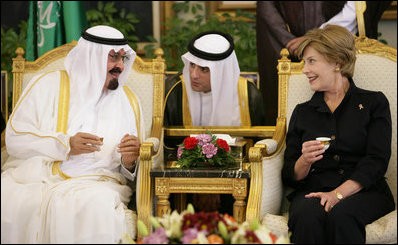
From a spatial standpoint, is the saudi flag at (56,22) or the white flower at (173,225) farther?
the saudi flag at (56,22)

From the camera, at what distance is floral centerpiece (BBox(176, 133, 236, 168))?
11.3ft

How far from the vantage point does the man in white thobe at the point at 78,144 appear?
9.98ft

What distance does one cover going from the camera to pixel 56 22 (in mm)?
4344

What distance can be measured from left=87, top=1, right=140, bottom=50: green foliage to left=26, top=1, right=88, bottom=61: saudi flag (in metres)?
1.53

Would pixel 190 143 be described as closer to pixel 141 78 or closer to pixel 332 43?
pixel 141 78

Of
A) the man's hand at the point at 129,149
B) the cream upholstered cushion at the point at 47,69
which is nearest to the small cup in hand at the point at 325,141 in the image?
the man's hand at the point at 129,149

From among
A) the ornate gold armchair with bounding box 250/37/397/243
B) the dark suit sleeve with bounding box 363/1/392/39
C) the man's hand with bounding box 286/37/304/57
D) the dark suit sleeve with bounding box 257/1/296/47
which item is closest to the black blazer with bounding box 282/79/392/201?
the ornate gold armchair with bounding box 250/37/397/243

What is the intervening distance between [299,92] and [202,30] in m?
2.14

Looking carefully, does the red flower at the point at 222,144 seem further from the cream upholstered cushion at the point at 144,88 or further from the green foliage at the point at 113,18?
the green foliage at the point at 113,18

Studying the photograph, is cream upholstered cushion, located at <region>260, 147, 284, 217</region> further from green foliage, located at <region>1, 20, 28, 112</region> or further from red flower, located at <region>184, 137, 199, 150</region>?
green foliage, located at <region>1, 20, 28, 112</region>

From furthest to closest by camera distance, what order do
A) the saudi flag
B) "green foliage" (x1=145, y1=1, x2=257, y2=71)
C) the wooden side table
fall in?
"green foliage" (x1=145, y1=1, x2=257, y2=71) < the saudi flag < the wooden side table

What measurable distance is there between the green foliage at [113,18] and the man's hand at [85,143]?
277 centimetres

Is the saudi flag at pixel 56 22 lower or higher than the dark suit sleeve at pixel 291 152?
higher

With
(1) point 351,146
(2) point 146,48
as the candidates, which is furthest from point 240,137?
(2) point 146,48
